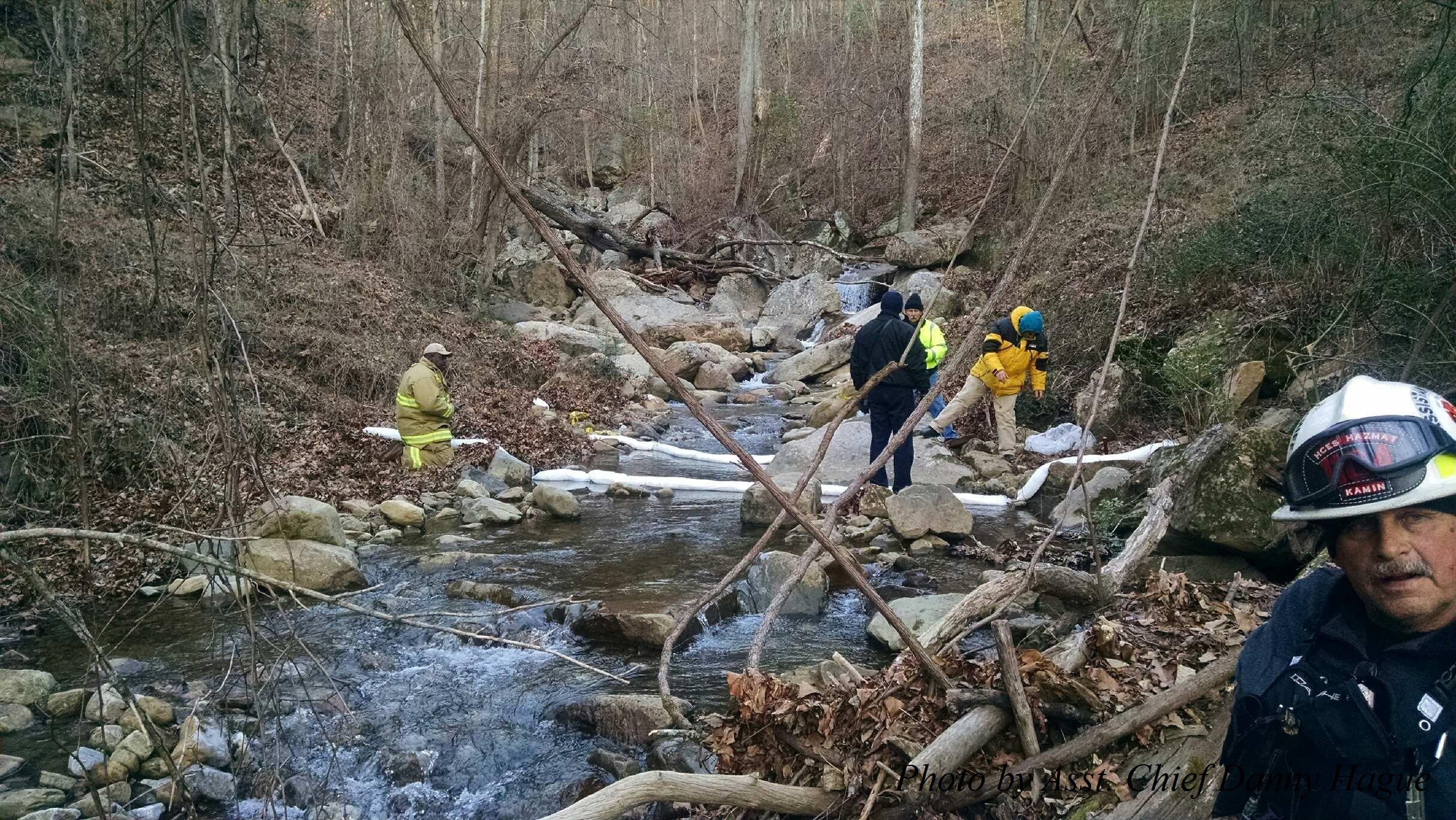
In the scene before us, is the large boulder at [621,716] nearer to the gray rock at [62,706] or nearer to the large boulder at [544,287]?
the gray rock at [62,706]

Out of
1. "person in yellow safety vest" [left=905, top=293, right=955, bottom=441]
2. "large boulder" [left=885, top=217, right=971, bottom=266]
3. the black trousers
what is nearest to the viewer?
"person in yellow safety vest" [left=905, top=293, right=955, bottom=441]

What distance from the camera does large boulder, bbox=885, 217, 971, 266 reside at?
880 inches

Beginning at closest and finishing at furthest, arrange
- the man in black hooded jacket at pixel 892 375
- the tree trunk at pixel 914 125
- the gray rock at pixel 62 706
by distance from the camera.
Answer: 1. the gray rock at pixel 62 706
2. the man in black hooded jacket at pixel 892 375
3. the tree trunk at pixel 914 125

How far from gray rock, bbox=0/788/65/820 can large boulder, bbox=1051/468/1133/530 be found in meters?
7.41

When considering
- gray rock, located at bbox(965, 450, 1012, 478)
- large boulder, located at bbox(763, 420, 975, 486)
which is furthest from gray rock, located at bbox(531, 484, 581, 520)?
gray rock, located at bbox(965, 450, 1012, 478)

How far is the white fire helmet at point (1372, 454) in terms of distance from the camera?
177 cm

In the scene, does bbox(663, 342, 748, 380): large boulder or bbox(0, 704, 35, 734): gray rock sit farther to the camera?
bbox(663, 342, 748, 380): large boulder

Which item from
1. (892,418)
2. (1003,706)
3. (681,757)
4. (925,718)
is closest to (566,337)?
(892,418)

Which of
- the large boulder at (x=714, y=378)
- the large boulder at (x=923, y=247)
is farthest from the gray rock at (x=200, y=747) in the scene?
the large boulder at (x=923, y=247)

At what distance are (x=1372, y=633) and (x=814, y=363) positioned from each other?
16.7m

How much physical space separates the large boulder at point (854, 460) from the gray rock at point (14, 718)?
6911 millimetres

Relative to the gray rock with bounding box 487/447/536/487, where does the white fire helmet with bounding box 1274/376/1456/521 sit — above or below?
above

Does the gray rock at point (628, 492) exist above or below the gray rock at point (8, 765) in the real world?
below

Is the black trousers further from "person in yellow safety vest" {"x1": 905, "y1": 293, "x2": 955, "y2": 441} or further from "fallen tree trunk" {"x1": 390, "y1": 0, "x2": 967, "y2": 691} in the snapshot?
"fallen tree trunk" {"x1": 390, "y1": 0, "x2": 967, "y2": 691}
